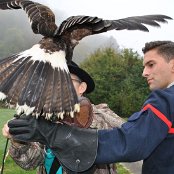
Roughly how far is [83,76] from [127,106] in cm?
3348

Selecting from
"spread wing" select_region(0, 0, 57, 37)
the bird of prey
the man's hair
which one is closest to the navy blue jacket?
the bird of prey

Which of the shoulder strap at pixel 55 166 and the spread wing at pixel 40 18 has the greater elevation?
the spread wing at pixel 40 18

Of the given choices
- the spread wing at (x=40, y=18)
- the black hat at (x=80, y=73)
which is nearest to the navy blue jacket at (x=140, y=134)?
the spread wing at (x=40, y=18)

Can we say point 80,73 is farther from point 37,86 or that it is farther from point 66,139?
point 66,139

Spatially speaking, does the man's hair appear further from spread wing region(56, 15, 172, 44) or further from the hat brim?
the hat brim

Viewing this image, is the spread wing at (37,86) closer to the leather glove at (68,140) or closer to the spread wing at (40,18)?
the leather glove at (68,140)

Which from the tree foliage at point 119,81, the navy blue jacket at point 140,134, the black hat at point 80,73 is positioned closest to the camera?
the navy blue jacket at point 140,134

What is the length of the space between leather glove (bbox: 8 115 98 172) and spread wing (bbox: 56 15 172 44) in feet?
2.76

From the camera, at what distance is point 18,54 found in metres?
2.90

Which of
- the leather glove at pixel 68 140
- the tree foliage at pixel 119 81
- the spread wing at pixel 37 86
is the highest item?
the spread wing at pixel 37 86

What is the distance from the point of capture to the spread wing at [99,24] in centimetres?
277

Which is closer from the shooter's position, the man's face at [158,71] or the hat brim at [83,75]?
the man's face at [158,71]

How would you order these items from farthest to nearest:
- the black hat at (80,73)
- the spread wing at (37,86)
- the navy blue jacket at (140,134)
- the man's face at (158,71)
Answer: the black hat at (80,73)
the man's face at (158,71)
the spread wing at (37,86)
the navy blue jacket at (140,134)

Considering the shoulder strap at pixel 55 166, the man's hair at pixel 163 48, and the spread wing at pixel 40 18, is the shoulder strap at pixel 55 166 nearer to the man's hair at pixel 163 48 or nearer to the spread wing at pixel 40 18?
the spread wing at pixel 40 18
